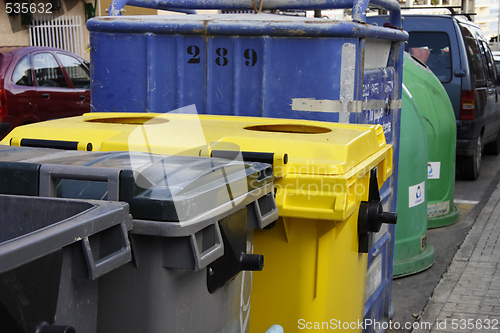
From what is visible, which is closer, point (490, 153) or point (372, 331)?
point (372, 331)

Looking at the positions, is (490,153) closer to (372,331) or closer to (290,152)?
(372,331)

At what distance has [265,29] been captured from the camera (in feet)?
11.4

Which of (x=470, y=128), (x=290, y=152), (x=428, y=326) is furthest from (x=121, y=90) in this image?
(x=470, y=128)

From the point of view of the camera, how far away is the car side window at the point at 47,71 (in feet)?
33.4

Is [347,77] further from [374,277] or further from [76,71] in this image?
[76,71]

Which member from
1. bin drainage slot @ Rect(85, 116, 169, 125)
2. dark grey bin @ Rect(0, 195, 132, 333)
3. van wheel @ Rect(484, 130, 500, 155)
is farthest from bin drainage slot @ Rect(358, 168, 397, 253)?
van wheel @ Rect(484, 130, 500, 155)

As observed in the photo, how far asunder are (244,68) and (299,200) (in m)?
1.17

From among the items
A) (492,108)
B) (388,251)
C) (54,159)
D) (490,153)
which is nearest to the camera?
(54,159)

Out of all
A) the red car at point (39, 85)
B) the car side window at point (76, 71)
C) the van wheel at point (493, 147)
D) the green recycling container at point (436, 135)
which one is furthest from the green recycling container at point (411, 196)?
the van wheel at point (493, 147)

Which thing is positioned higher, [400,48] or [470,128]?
[400,48]

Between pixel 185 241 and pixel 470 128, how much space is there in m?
7.89

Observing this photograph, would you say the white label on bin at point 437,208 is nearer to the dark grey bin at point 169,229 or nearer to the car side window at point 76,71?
the dark grey bin at point 169,229

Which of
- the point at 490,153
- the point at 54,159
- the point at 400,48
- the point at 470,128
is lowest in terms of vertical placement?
the point at 490,153

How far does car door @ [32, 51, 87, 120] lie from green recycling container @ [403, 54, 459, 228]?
5.67m
